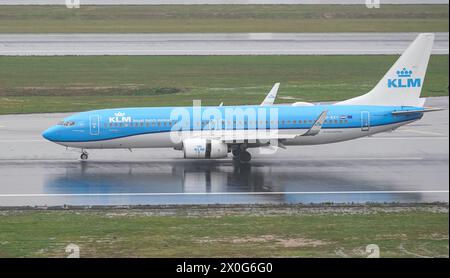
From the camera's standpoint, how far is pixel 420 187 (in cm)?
2834

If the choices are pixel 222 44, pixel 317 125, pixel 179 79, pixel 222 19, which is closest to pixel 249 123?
pixel 317 125

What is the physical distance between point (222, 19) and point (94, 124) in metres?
18.8

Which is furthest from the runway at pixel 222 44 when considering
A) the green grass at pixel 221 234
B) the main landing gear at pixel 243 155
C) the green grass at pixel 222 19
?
the green grass at pixel 221 234

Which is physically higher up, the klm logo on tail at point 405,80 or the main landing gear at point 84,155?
the klm logo on tail at point 405,80

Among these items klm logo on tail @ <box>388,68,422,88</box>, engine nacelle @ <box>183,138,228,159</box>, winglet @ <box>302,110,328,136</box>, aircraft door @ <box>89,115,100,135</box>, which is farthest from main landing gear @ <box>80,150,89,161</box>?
klm logo on tail @ <box>388,68,422,88</box>

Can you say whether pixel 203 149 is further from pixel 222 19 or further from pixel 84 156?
pixel 222 19

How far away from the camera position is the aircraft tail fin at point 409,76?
32219 mm

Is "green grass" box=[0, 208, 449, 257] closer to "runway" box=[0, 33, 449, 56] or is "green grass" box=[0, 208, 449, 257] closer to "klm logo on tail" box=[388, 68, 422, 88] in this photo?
"klm logo on tail" box=[388, 68, 422, 88]

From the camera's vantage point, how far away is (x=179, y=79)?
175ft

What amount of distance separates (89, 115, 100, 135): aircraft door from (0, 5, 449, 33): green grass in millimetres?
8672

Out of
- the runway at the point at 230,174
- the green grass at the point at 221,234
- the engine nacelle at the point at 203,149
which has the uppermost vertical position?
the engine nacelle at the point at 203,149

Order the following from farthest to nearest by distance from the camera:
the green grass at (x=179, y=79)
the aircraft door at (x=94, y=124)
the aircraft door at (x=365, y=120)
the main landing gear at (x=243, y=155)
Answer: the green grass at (x=179, y=79) < the aircraft door at (x=365, y=120) < the aircraft door at (x=94, y=124) < the main landing gear at (x=243, y=155)

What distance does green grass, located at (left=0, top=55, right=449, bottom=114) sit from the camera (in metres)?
45.5

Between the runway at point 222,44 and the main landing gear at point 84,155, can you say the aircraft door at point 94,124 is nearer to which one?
the main landing gear at point 84,155
